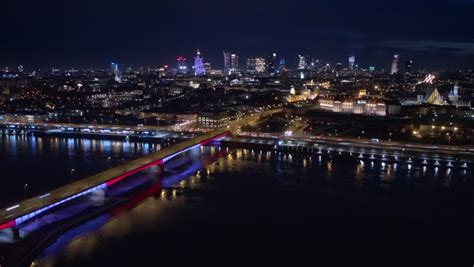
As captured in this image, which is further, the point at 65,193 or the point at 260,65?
the point at 260,65

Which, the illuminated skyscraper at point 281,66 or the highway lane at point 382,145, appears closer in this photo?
the highway lane at point 382,145

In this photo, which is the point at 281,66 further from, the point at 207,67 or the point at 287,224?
the point at 287,224

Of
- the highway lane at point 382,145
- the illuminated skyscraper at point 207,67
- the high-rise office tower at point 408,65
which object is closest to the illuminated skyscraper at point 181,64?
the illuminated skyscraper at point 207,67

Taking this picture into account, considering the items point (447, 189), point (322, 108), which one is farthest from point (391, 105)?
point (447, 189)

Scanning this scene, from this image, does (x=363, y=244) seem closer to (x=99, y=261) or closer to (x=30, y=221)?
(x=99, y=261)

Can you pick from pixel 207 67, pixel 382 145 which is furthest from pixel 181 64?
pixel 382 145

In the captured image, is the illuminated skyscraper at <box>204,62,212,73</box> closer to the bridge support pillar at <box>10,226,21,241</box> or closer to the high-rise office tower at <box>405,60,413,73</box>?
the high-rise office tower at <box>405,60,413,73</box>

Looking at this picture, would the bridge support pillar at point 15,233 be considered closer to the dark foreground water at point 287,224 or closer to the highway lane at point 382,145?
the dark foreground water at point 287,224

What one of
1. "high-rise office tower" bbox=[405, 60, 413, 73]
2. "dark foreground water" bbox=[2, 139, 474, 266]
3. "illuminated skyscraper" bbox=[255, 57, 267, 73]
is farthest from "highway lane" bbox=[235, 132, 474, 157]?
"illuminated skyscraper" bbox=[255, 57, 267, 73]
